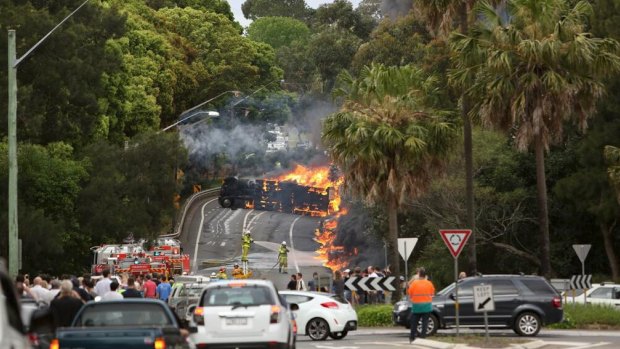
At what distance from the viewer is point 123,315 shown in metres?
20.4

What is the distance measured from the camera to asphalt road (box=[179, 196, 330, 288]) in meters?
79.2

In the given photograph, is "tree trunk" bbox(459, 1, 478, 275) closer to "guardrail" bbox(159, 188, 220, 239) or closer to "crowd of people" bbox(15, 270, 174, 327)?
"crowd of people" bbox(15, 270, 174, 327)

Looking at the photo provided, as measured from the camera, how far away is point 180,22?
10831 cm

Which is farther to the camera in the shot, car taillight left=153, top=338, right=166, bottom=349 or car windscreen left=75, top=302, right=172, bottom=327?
car windscreen left=75, top=302, right=172, bottom=327

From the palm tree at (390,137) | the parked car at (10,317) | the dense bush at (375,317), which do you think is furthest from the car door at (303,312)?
the parked car at (10,317)

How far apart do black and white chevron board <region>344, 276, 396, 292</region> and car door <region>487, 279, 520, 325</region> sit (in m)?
7.44

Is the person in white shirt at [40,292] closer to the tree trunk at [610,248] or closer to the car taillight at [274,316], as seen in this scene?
the car taillight at [274,316]

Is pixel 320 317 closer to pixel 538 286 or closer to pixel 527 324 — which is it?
pixel 527 324

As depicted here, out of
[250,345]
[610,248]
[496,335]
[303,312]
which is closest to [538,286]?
[496,335]

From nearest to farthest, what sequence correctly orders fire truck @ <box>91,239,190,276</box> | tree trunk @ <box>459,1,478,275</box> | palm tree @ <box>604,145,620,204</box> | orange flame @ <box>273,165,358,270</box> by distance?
tree trunk @ <box>459,1,478,275</box>
palm tree @ <box>604,145,620,204</box>
fire truck @ <box>91,239,190,276</box>
orange flame @ <box>273,165,358,270</box>

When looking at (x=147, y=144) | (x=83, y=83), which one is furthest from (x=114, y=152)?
(x=83, y=83)

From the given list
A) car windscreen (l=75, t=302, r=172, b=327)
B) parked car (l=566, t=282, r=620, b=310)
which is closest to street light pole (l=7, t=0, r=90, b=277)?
car windscreen (l=75, t=302, r=172, b=327)

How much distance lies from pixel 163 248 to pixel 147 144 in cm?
467

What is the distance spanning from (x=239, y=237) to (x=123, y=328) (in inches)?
2839
